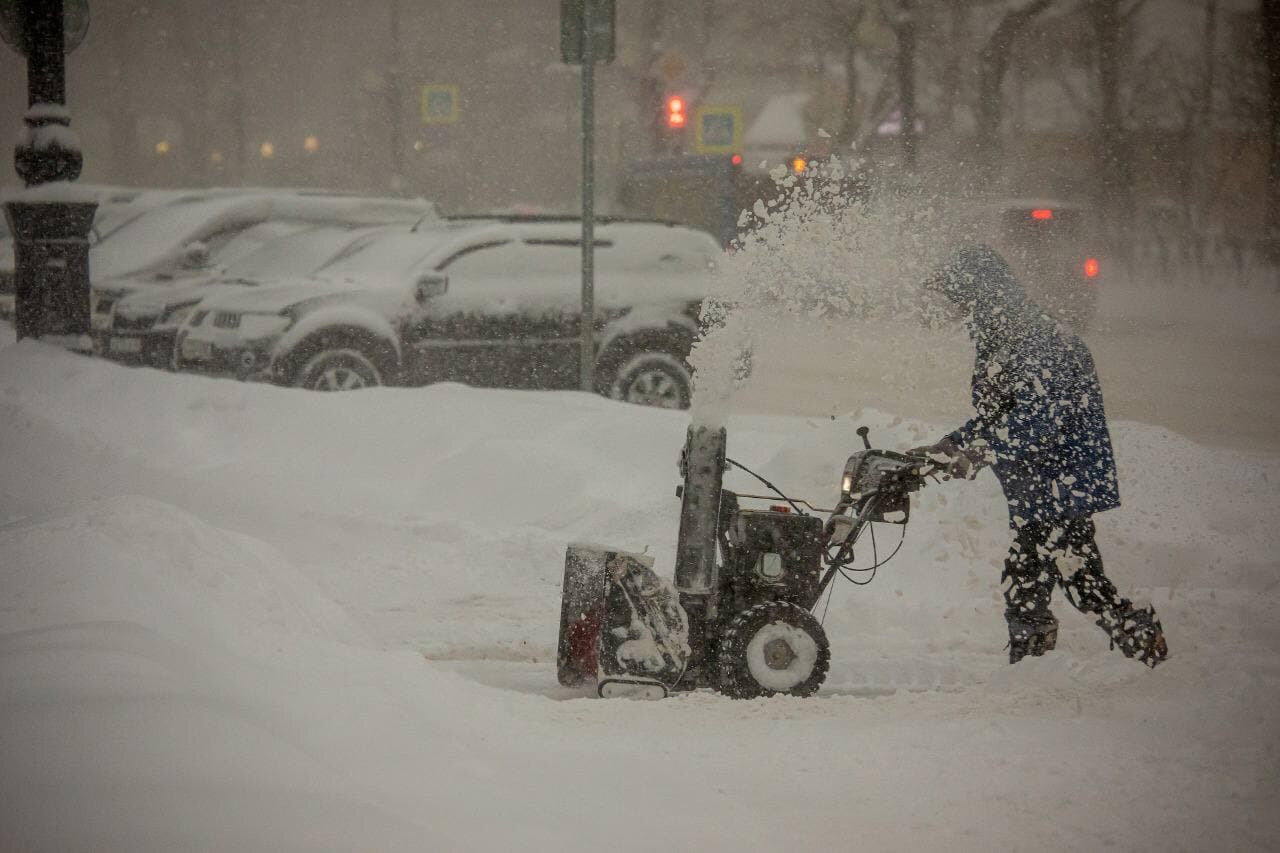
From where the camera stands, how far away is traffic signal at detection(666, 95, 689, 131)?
20188mm

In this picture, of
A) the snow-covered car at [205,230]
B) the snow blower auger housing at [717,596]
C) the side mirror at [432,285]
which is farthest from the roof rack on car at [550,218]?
the snow blower auger housing at [717,596]

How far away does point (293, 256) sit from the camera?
12.8m

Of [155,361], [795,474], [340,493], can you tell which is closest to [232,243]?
[155,361]

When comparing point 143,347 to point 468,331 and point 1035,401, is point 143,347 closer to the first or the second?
point 468,331

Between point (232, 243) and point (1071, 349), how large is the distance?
41.2ft

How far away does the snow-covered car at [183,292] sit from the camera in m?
12.4

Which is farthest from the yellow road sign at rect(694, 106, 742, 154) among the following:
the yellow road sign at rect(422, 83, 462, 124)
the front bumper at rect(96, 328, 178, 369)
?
the front bumper at rect(96, 328, 178, 369)

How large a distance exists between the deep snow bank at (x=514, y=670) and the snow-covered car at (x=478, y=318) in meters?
2.11

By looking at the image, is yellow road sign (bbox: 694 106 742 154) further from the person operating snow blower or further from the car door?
the person operating snow blower

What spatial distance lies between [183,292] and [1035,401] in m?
10.3

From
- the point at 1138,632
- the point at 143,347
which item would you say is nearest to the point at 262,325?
the point at 143,347

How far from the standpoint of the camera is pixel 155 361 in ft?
42.1

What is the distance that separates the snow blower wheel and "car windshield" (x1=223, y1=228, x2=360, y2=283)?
816 cm

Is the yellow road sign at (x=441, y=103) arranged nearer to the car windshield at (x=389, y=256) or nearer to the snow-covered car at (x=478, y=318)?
the car windshield at (x=389, y=256)
